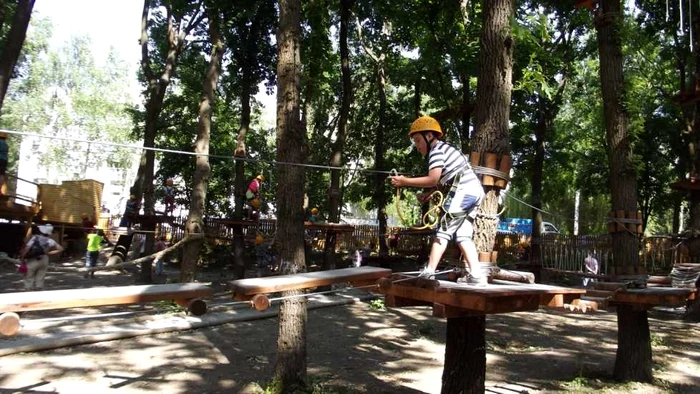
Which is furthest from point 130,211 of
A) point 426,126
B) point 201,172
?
point 426,126

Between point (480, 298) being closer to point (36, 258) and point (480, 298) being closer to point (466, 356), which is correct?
point (466, 356)

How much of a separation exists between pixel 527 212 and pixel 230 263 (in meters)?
37.0

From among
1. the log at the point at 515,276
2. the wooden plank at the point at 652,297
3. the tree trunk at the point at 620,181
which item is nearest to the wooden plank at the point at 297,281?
the log at the point at 515,276

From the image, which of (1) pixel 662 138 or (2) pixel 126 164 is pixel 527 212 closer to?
(1) pixel 662 138

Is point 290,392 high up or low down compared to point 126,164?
down

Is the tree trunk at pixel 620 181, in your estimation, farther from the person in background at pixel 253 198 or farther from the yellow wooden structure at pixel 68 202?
the yellow wooden structure at pixel 68 202

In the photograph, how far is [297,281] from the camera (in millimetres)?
5043

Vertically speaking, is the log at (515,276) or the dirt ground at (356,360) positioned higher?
the log at (515,276)

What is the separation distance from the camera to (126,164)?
66.7 m

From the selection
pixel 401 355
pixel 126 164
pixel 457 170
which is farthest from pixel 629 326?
pixel 126 164

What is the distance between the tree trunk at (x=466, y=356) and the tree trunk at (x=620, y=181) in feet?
10.9

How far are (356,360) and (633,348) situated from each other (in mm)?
4204

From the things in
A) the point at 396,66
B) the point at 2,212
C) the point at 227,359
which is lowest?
the point at 227,359

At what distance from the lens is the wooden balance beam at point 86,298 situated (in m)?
3.77
